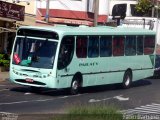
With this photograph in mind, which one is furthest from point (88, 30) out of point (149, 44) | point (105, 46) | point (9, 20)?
point (9, 20)

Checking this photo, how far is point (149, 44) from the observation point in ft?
100

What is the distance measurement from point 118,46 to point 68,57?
4.60 m

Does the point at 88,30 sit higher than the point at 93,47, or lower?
higher

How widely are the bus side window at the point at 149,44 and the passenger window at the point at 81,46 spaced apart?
627cm

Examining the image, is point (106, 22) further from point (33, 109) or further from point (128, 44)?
point (33, 109)

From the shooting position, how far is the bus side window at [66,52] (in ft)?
74.7

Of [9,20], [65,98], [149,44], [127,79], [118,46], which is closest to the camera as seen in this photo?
[65,98]

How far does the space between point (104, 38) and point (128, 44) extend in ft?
8.03

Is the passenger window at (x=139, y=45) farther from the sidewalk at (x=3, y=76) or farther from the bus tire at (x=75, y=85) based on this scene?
the sidewalk at (x=3, y=76)

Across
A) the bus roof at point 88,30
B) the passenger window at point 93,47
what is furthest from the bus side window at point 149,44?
the passenger window at point 93,47

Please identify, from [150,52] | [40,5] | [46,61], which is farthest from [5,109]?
[40,5]

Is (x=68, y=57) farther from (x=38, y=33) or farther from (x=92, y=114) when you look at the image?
(x=92, y=114)

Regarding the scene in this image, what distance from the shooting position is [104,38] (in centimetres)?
2595

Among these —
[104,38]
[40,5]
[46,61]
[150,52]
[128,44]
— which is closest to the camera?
[46,61]
